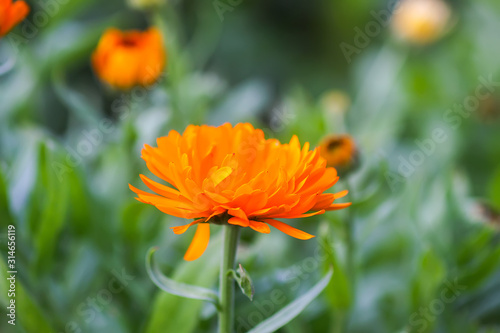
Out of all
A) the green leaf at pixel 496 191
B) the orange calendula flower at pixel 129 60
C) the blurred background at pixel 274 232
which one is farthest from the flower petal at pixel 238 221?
the green leaf at pixel 496 191

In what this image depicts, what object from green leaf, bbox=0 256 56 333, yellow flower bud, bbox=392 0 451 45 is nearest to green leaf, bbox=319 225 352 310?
green leaf, bbox=0 256 56 333

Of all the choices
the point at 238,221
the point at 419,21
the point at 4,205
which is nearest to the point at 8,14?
the point at 4,205

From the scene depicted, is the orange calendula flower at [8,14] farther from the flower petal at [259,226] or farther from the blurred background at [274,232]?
the flower petal at [259,226]

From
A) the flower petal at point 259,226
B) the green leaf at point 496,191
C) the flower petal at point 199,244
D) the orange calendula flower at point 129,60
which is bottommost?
the green leaf at point 496,191

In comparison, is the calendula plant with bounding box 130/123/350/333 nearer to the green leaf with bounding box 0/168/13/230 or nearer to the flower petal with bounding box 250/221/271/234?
the flower petal with bounding box 250/221/271/234

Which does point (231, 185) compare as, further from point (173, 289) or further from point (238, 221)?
point (173, 289)

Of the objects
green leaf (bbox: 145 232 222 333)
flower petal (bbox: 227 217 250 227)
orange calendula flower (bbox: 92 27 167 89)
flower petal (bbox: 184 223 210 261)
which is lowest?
green leaf (bbox: 145 232 222 333)
